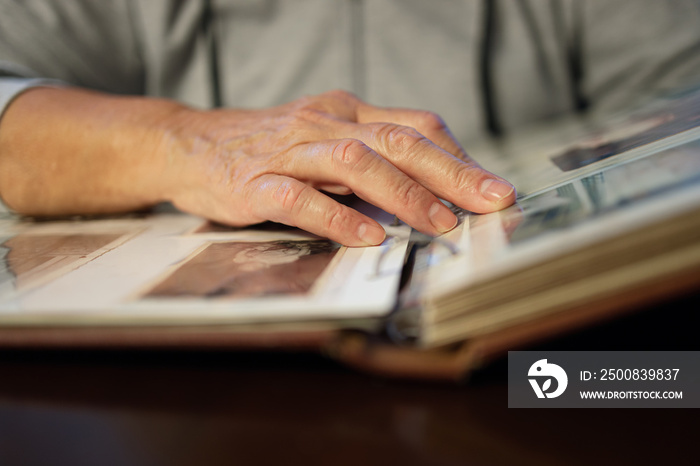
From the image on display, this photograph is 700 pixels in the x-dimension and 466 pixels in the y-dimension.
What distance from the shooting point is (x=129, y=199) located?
2.11 ft

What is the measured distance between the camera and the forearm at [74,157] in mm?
629

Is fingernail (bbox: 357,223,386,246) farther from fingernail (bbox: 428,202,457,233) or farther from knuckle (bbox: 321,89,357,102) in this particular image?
knuckle (bbox: 321,89,357,102)

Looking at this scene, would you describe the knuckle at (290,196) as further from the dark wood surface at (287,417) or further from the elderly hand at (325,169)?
the dark wood surface at (287,417)

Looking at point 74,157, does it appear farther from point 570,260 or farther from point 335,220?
point 570,260

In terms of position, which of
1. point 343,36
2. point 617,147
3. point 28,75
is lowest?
point 617,147

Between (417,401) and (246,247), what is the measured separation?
0.75 feet

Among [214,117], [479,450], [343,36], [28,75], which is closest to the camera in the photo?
[479,450]

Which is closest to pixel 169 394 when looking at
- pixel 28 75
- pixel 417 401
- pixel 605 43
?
pixel 417 401

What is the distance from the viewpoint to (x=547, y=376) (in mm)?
321

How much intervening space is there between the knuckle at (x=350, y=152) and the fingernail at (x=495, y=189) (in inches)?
4.5

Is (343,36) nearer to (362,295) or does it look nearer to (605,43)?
(605,43)

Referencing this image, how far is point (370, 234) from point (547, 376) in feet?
0.62

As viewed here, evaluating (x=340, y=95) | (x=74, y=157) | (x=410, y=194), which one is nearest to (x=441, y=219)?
(x=410, y=194)

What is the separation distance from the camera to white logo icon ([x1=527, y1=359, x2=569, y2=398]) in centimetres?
31
